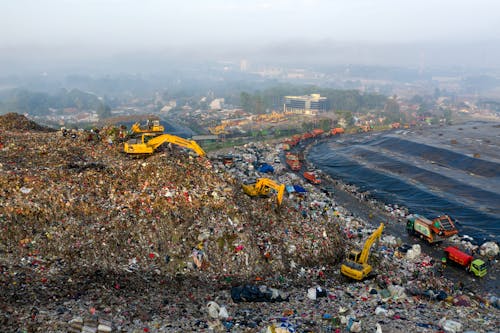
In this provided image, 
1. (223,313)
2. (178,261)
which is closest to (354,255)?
(223,313)

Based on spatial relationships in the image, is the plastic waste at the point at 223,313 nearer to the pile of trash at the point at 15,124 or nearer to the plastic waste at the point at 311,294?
the plastic waste at the point at 311,294

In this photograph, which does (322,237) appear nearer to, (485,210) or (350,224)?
(350,224)

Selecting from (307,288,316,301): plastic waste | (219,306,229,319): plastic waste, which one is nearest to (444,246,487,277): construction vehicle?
(307,288,316,301): plastic waste

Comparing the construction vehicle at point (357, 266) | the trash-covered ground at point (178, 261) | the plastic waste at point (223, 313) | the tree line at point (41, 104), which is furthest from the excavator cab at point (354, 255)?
the tree line at point (41, 104)

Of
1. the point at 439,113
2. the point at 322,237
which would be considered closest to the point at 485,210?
the point at 322,237

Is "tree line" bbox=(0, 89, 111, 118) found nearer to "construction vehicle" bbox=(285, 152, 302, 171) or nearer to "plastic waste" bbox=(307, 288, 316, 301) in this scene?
"construction vehicle" bbox=(285, 152, 302, 171)

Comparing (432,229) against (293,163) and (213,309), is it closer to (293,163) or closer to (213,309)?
(213,309)
